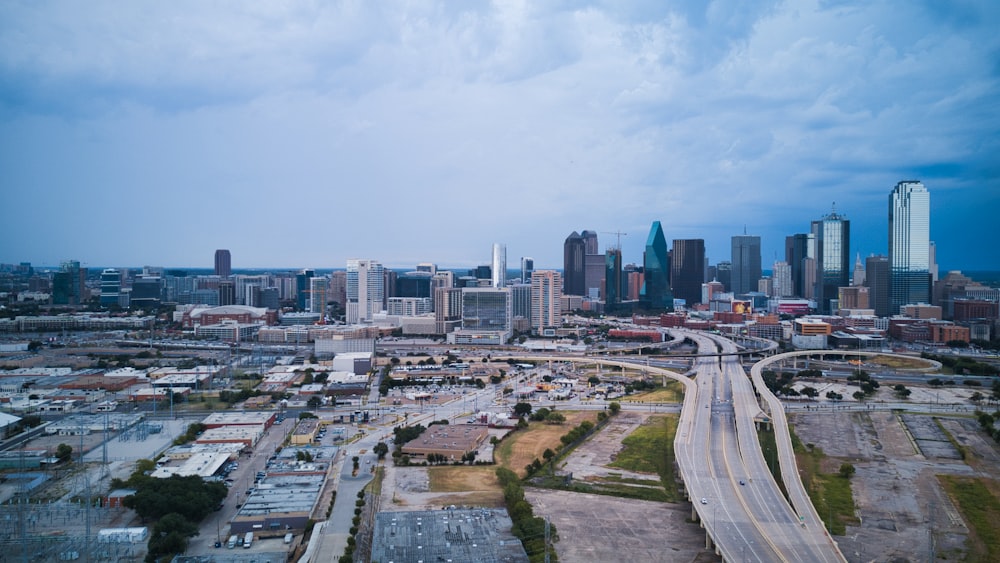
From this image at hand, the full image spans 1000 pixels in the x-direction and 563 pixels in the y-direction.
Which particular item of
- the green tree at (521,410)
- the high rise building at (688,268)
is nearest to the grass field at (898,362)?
the green tree at (521,410)

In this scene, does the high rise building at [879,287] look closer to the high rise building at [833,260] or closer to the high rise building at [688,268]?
the high rise building at [833,260]

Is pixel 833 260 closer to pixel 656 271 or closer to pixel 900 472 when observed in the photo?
pixel 656 271

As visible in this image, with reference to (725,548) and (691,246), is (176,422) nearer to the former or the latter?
(725,548)

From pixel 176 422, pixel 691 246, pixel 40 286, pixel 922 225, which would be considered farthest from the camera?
pixel 691 246

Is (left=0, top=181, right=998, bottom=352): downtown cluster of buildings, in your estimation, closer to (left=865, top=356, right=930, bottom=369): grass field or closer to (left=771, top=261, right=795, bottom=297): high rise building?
(left=771, top=261, right=795, bottom=297): high rise building

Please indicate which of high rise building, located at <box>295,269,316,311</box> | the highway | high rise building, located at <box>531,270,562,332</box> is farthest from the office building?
the highway

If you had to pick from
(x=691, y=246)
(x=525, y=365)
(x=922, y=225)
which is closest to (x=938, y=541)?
(x=525, y=365)
